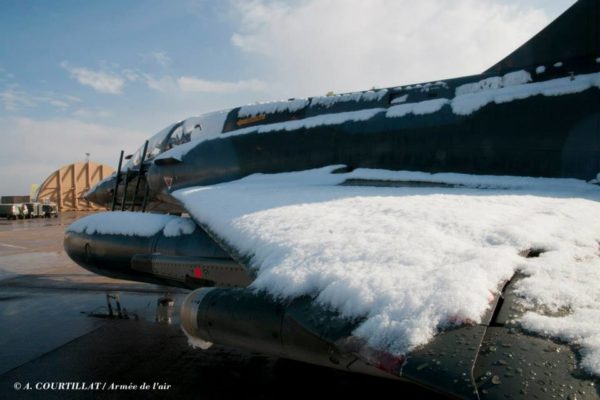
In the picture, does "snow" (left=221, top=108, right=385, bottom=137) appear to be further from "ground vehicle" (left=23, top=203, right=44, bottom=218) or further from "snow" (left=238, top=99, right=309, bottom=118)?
"ground vehicle" (left=23, top=203, right=44, bottom=218)

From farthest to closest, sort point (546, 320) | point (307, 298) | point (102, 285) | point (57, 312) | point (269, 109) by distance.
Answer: point (102, 285) → point (269, 109) → point (57, 312) → point (307, 298) → point (546, 320)

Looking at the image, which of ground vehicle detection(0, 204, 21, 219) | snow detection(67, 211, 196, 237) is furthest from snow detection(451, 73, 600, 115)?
ground vehicle detection(0, 204, 21, 219)

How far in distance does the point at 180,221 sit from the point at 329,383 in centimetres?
289

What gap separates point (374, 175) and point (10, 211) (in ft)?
138

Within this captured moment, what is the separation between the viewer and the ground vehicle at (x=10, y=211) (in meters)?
37.7

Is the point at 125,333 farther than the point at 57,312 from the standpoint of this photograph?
No

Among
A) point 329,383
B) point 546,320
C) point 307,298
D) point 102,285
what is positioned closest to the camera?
point 546,320

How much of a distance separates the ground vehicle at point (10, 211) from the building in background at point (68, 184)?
7224 mm

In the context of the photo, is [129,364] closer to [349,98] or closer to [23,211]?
[349,98]

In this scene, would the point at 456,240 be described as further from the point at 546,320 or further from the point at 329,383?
the point at 329,383

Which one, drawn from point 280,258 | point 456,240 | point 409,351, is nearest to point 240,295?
point 280,258

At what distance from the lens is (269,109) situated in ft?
27.8

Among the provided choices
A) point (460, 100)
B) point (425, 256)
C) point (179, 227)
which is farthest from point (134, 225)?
point (460, 100)

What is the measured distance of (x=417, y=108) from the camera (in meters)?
6.55
